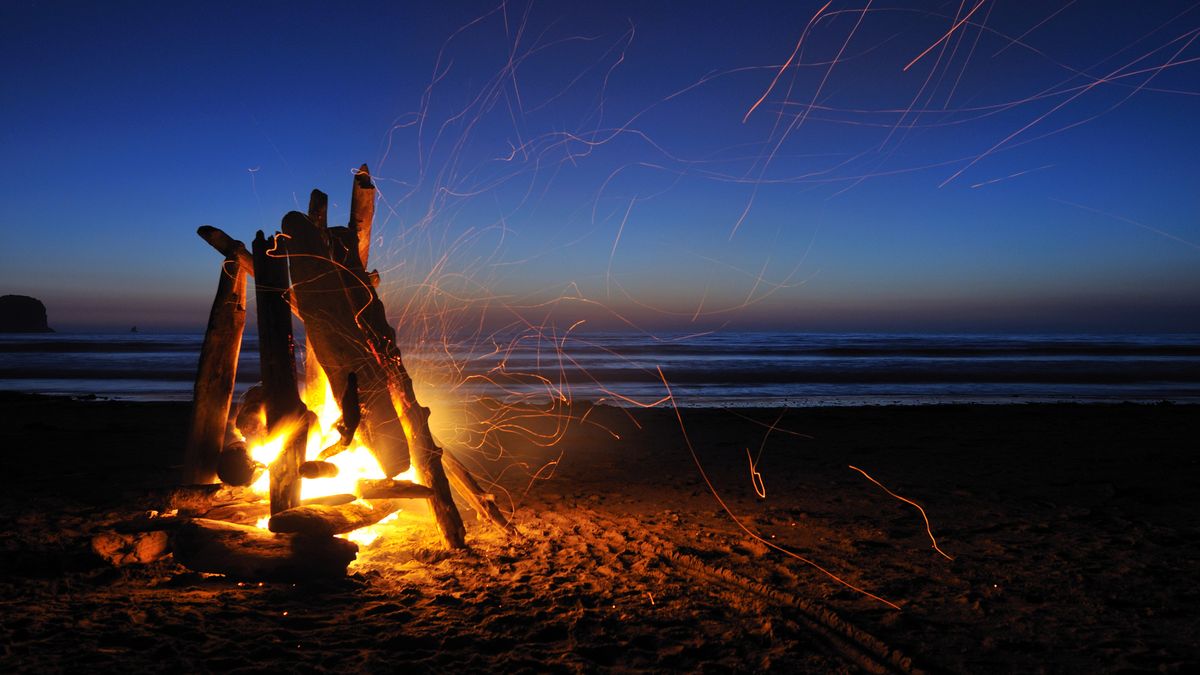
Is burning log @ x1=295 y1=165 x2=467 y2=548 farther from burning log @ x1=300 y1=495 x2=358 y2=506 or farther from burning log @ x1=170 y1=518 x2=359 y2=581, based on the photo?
burning log @ x1=170 y1=518 x2=359 y2=581

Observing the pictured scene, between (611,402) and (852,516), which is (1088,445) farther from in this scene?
(611,402)

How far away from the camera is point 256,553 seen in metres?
4.30

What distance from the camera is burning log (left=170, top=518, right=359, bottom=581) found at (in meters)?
4.28

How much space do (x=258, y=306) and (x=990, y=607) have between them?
17.6ft

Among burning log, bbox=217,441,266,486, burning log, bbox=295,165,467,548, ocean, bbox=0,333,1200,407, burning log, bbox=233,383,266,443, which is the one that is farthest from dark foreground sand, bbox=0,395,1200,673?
ocean, bbox=0,333,1200,407

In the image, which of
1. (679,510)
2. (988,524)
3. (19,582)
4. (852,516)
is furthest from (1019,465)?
(19,582)

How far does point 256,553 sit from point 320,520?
417mm

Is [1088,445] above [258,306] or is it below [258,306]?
below

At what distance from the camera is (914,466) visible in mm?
8711

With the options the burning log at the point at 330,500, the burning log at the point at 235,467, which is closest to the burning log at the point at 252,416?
the burning log at the point at 235,467

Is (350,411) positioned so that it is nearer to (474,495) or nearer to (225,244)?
(474,495)

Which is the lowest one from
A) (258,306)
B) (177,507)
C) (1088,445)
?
(1088,445)

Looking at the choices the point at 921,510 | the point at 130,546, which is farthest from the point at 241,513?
the point at 921,510

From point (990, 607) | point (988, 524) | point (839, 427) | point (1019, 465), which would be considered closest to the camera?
point (990, 607)
